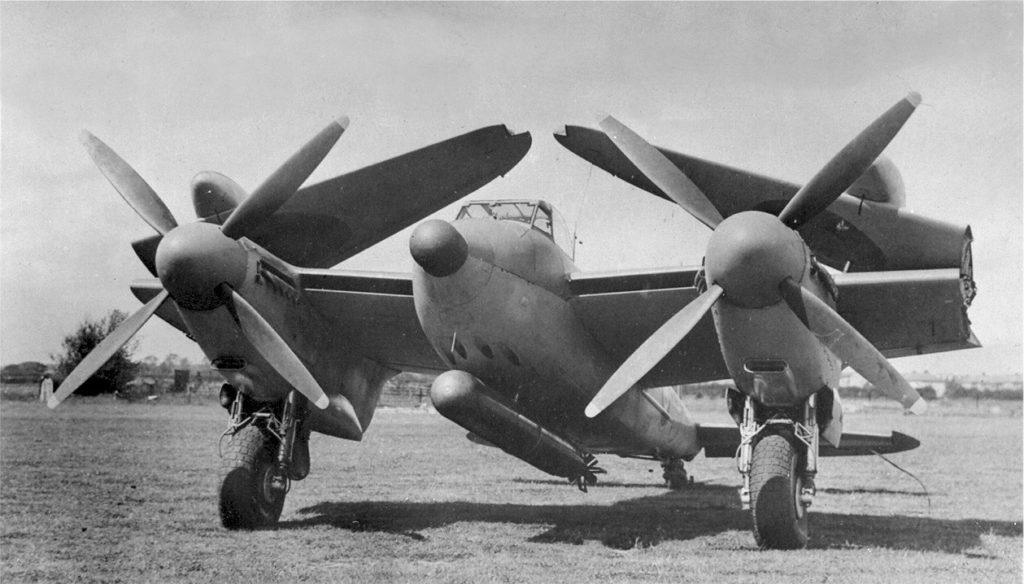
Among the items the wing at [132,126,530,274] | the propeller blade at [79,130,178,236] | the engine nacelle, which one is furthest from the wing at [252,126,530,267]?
the propeller blade at [79,130,178,236]

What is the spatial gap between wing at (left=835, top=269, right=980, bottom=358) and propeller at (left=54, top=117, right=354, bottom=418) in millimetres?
5959

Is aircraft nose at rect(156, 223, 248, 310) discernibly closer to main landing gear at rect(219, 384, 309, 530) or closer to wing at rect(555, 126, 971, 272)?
main landing gear at rect(219, 384, 309, 530)

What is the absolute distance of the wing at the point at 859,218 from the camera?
8.91 meters

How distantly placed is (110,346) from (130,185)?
2053 mm

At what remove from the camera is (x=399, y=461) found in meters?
19.4

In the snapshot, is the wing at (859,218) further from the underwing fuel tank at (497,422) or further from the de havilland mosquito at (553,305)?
the underwing fuel tank at (497,422)

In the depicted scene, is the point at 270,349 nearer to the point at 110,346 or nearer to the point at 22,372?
the point at 110,346

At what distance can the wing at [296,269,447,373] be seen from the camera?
32.8 feet

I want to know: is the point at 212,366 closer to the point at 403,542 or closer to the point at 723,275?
the point at 403,542

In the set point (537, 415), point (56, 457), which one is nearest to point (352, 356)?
point (537, 415)

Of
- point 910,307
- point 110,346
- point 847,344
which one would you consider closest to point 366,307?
point 110,346

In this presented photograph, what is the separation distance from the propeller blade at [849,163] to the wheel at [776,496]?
97.5 inches

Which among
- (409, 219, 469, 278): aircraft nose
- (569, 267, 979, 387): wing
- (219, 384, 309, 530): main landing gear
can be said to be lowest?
(219, 384, 309, 530): main landing gear

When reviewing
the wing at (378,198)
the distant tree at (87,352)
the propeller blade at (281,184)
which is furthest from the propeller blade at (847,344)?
the distant tree at (87,352)
